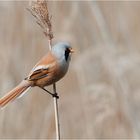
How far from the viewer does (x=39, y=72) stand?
2.98 m

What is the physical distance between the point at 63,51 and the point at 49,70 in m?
0.15

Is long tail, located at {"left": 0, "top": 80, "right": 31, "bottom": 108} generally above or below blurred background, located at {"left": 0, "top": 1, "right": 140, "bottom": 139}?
below

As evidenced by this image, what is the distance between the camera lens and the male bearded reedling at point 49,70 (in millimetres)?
2902

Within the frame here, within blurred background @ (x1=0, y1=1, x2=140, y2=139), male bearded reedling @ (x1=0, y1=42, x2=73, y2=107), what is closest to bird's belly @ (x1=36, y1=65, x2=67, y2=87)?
male bearded reedling @ (x1=0, y1=42, x2=73, y2=107)

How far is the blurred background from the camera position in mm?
3990

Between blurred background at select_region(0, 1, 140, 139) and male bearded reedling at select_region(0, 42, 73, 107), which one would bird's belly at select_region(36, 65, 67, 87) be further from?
blurred background at select_region(0, 1, 140, 139)

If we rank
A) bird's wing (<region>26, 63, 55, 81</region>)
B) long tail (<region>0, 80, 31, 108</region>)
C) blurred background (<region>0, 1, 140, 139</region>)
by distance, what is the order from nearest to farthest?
long tail (<region>0, 80, 31, 108</region>)
bird's wing (<region>26, 63, 55, 81</region>)
blurred background (<region>0, 1, 140, 139</region>)

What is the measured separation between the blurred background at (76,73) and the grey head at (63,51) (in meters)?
0.93

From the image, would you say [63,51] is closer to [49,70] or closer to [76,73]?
[49,70]

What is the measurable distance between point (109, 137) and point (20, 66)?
0.83 metres

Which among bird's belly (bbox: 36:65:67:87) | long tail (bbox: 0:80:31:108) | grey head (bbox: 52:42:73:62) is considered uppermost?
grey head (bbox: 52:42:73:62)

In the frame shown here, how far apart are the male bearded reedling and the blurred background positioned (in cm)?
89

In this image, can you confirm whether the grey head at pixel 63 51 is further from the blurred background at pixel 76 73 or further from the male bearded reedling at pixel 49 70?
the blurred background at pixel 76 73

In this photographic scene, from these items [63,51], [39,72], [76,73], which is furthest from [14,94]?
[76,73]
